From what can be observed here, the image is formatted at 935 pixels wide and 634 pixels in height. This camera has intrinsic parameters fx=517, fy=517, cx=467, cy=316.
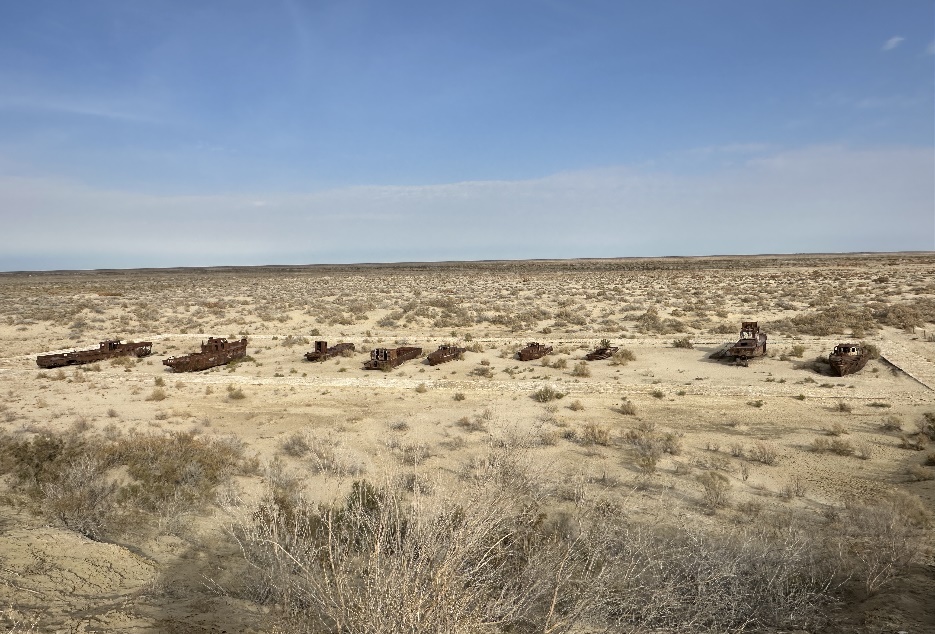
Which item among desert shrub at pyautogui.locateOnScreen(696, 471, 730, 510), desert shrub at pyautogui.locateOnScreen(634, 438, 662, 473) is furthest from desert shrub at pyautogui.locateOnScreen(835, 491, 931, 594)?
desert shrub at pyautogui.locateOnScreen(634, 438, 662, 473)

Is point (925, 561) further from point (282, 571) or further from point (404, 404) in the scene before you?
point (404, 404)

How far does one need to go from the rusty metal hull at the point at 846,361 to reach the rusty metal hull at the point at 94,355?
25.8m

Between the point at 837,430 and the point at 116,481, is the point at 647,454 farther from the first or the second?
the point at 116,481

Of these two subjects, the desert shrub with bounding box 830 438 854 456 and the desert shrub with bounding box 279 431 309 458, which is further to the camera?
the desert shrub with bounding box 279 431 309 458

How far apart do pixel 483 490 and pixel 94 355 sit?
72.4 feet

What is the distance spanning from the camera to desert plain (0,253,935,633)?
4914 mm

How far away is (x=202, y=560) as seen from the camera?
21.6 ft

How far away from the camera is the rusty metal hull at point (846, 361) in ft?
51.3

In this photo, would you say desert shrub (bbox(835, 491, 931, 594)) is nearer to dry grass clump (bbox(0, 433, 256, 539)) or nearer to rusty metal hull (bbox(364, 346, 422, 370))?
dry grass clump (bbox(0, 433, 256, 539))

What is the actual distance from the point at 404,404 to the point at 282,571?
995 centimetres

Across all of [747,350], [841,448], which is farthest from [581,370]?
A: [841,448]

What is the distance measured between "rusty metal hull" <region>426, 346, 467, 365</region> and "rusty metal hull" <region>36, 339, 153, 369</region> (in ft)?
41.6

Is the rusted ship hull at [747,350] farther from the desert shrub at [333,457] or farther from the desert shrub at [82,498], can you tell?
the desert shrub at [82,498]

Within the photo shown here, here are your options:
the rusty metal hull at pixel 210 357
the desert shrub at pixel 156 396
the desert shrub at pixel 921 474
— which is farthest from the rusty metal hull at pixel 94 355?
the desert shrub at pixel 921 474
